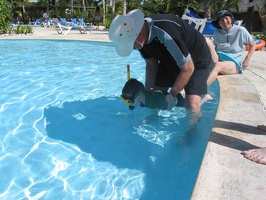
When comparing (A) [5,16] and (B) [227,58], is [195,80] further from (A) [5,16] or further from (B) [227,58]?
(A) [5,16]

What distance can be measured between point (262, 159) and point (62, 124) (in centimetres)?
262

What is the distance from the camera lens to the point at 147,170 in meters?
2.76

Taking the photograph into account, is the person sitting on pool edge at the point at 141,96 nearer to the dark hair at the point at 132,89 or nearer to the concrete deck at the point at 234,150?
the dark hair at the point at 132,89

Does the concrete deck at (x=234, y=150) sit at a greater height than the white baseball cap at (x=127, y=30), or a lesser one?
lesser

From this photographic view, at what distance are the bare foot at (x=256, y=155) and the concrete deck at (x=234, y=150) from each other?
0.11 ft

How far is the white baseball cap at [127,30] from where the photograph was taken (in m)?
2.46

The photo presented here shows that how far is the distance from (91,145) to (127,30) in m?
1.45

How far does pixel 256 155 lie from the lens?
2061mm

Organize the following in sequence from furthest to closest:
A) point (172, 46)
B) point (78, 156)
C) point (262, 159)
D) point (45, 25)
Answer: point (45, 25) → point (78, 156) → point (172, 46) → point (262, 159)

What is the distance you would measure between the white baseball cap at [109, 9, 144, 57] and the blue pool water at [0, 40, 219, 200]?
3.85ft

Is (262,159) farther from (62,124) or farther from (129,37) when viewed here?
(62,124)

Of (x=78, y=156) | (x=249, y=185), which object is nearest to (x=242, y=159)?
(x=249, y=185)

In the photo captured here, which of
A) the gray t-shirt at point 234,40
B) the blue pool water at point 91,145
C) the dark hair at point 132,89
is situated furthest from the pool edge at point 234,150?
the gray t-shirt at point 234,40

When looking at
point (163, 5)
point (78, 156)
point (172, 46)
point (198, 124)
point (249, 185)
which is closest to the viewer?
point (249, 185)
